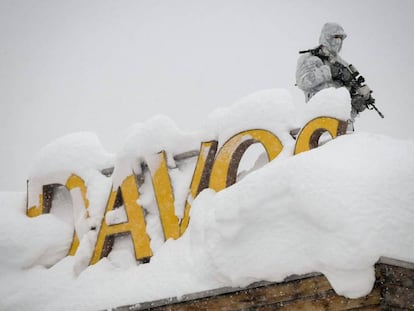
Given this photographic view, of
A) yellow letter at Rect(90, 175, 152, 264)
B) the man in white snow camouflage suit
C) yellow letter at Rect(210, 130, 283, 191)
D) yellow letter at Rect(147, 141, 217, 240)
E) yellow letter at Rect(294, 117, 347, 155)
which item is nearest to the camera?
yellow letter at Rect(294, 117, 347, 155)

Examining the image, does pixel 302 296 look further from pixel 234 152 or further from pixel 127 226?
pixel 127 226

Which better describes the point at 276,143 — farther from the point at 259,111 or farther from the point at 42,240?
the point at 42,240

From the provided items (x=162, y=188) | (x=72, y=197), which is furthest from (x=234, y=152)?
(x=72, y=197)

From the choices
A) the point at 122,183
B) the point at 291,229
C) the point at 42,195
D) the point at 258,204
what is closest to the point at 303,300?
the point at 291,229

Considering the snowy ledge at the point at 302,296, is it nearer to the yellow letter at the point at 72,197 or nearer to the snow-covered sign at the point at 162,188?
the snow-covered sign at the point at 162,188

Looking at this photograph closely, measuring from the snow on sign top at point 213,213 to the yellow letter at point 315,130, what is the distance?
0.09m

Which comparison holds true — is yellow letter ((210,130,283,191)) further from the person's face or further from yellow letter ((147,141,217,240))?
the person's face

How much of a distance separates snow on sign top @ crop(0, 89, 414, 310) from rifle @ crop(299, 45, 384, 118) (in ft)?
3.35

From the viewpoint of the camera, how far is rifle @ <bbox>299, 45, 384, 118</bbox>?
6.25 metres

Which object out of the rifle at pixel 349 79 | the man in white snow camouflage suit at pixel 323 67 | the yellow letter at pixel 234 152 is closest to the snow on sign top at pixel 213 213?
the yellow letter at pixel 234 152

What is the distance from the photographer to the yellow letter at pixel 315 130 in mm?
4965

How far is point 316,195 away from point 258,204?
54 centimetres

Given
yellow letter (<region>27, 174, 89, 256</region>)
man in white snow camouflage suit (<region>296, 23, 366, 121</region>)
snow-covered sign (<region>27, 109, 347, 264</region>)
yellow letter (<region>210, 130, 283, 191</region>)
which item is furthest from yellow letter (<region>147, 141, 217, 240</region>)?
man in white snow camouflage suit (<region>296, 23, 366, 121</region>)

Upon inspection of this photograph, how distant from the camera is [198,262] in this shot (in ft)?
14.7
